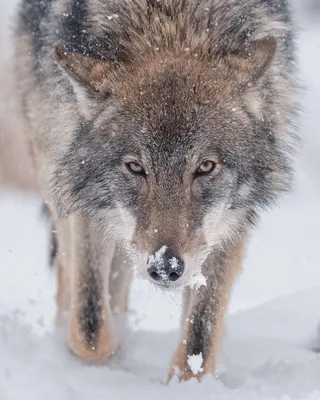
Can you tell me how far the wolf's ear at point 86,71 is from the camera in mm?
4027

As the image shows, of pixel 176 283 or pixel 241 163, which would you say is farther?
pixel 241 163

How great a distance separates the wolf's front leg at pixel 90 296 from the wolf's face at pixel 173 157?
45cm

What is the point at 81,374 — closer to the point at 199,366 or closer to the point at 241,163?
the point at 199,366

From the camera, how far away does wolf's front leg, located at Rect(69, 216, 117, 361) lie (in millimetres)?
4750

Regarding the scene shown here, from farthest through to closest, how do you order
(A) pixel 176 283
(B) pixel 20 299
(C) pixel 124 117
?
1. (B) pixel 20 299
2. (C) pixel 124 117
3. (A) pixel 176 283

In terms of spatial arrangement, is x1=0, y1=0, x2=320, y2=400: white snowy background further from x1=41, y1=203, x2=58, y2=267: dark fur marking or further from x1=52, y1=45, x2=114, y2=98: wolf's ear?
x1=52, y1=45, x2=114, y2=98: wolf's ear

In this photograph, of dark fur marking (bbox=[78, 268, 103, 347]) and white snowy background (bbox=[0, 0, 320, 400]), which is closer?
white snowy background (bbox=[0, 0, 320, 400])

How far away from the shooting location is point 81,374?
4.32 meters

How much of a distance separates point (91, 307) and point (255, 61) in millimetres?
1605

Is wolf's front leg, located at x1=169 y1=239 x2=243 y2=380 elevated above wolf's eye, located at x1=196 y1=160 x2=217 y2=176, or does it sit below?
below

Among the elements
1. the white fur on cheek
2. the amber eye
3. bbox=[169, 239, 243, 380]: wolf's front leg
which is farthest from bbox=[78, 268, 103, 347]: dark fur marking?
the amber eye

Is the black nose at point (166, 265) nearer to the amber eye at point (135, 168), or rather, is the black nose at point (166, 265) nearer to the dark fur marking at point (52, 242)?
the amber eye at point (135, 168)

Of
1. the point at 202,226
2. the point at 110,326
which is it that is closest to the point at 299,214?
the point at 110,326

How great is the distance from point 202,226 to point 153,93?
2.08ft
